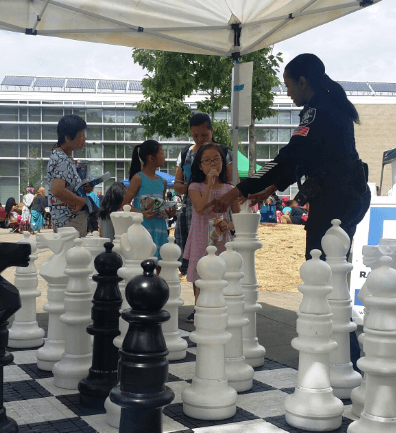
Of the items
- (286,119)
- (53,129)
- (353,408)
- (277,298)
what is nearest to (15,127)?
(53,129)

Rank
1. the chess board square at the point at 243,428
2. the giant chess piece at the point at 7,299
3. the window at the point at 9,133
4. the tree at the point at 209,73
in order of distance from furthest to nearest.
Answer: the window at the point at 9,133, the tree at the point at 209,73, the chess board square at the point at 243,428, the giant chess piece at the point at 7,299

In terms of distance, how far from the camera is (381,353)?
6.02ft

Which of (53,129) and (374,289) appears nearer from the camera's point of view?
(374,289)

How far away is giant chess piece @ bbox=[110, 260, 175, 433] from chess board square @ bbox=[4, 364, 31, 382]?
4.35 feet

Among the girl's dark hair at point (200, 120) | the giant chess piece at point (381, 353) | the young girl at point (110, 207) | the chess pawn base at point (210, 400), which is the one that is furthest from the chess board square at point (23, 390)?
the young girl at point (110, 207)

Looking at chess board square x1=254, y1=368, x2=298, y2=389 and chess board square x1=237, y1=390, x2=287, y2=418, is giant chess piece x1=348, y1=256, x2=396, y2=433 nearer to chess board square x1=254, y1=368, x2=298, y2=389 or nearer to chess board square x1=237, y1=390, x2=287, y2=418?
chess board square x1=237, y1=390, x2=287, y2=418

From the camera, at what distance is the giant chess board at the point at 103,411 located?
2137 millimetres

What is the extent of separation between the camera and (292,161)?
2.93 meters

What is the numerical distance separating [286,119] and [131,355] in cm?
4374

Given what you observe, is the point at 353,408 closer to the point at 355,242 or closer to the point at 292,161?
the point at 292,161

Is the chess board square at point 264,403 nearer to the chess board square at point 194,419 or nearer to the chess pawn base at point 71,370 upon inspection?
the chess board square at point 194,419

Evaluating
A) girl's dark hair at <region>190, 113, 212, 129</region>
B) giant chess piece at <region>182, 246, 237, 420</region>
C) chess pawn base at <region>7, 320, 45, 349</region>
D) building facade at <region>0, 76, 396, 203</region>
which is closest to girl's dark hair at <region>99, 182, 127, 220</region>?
girl's dark hair at <region>190, 113, 212, 129</region>

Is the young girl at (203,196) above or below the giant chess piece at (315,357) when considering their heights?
above

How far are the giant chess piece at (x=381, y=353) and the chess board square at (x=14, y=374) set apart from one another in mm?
1666
